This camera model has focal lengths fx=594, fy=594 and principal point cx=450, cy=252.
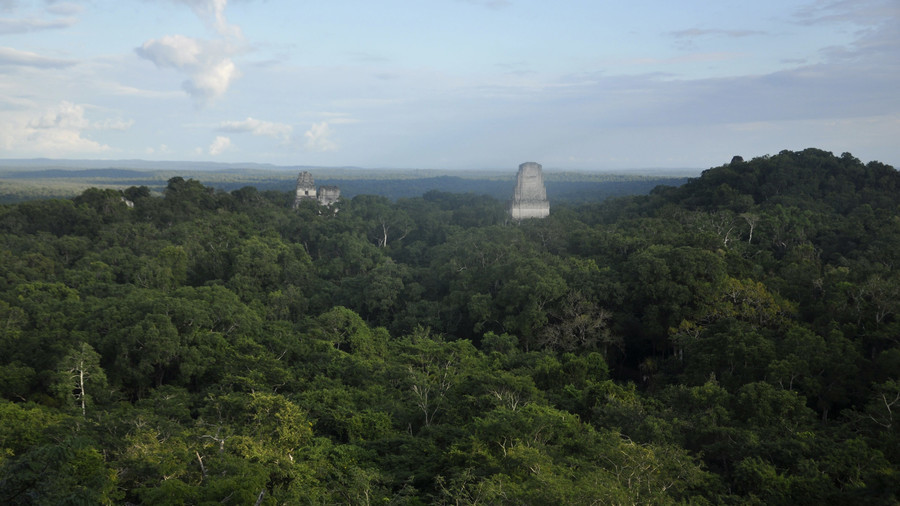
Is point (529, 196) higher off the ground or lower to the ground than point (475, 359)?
higher

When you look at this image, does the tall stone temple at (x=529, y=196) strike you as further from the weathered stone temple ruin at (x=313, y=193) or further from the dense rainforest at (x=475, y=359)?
the weathered stone temple ruin at (x=313, y=193)

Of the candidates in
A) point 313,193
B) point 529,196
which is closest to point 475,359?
point 529,196

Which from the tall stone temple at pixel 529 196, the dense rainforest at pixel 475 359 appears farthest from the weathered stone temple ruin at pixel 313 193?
the tall stone temple at pixel 529 196

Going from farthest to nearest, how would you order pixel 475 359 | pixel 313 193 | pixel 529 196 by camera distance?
pixel 313 193 < pixel 529 196 < pixel 475 359

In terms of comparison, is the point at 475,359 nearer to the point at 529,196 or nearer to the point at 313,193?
the point at 529,196

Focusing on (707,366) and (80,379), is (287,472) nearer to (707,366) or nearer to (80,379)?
(80,379)

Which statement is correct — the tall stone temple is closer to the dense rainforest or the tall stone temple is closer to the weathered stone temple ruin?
the dense rainforest

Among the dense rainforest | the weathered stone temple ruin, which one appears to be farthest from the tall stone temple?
the weathered stone temple ruin
